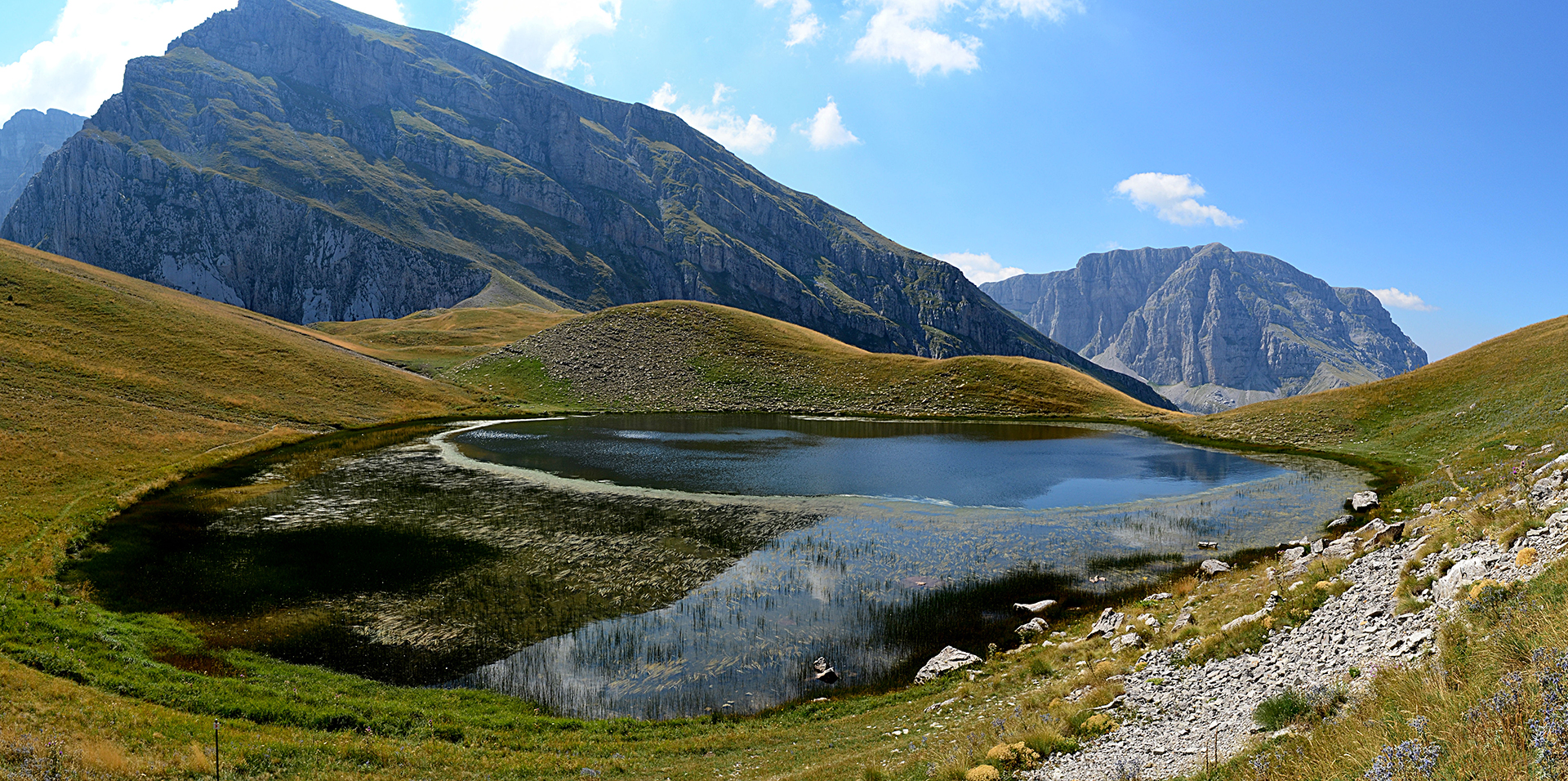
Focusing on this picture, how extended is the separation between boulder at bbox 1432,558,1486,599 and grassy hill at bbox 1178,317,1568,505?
93.1ft

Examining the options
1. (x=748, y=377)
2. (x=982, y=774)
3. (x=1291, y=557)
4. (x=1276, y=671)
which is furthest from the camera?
(x=748, y=377)

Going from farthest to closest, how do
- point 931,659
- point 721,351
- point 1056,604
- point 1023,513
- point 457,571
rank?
1. point 721,351
2. point 1023,513
3. point 457,571
4. point 1056,604
5. point 931,659

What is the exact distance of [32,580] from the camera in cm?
2548

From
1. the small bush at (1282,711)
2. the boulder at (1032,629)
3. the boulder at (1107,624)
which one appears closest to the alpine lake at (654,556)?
the boulder at (1032,629)

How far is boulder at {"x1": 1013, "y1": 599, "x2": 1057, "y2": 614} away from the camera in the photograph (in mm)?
26211

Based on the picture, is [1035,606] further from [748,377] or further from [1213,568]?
[748,377]

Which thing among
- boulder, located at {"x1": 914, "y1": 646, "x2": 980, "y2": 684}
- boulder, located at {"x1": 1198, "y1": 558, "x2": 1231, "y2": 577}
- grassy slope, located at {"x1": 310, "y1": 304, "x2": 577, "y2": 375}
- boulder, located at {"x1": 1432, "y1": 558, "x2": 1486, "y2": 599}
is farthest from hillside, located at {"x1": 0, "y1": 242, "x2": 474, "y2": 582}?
boulder, located at {"x1": 1198, "y1": 558, "x2": 1231, "y2": 577}

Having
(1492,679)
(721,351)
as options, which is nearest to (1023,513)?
(1492,679)

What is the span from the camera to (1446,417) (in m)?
62.3


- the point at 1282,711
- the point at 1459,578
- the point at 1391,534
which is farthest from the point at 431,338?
the point at 1459,578

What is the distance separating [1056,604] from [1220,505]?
25.4m

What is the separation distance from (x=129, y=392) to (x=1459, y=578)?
307 feet

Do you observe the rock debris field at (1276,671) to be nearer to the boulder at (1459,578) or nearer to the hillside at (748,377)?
the boulder at (1459,578)

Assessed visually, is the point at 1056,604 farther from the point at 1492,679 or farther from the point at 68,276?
the point at 68,276
